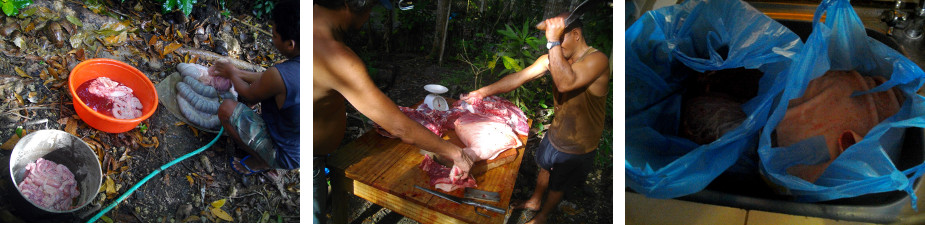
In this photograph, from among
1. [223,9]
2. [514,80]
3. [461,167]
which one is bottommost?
[461,167]

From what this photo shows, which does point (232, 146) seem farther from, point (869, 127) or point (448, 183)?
point (869, 127)

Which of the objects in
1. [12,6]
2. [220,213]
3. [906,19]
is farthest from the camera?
[906,19]

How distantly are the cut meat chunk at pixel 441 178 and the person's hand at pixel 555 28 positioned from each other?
0.51 m

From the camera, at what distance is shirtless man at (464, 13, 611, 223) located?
1.47 m

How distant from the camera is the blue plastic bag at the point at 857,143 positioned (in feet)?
4.86

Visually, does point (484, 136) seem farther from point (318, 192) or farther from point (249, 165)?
point (249, 165)

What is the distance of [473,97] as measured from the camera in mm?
1563

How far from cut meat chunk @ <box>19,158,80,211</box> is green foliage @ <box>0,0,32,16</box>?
0.46 metres

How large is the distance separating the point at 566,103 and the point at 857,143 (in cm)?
90

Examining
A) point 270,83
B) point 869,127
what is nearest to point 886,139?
point 869,127

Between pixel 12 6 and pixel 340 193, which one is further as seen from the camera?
pixel 340 193

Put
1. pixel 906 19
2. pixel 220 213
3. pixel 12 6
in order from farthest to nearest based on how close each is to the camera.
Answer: pixel 906 19 → pixel 220 213 → pixel 12 6

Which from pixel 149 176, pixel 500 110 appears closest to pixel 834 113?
pixel 500 110

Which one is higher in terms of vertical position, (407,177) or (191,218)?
(407,177)
